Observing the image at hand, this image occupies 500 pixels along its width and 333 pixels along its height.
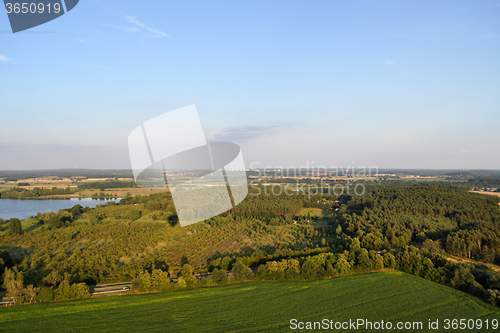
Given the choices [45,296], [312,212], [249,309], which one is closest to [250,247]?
[249,309]

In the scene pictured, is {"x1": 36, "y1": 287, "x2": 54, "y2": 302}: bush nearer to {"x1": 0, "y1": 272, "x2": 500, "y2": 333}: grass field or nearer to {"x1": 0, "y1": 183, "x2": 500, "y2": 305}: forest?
{"x1": 0, "y1": 183, "x2": 500, "y2": 305}: forest

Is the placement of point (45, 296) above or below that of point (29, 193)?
below

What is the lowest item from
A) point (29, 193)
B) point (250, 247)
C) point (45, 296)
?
point (250, 247)

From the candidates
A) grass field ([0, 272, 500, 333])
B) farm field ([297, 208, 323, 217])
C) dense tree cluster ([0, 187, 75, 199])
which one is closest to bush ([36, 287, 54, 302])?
grass field ([0, 272, 500, 333])

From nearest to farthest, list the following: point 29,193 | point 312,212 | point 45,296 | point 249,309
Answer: point 249,309 → point 45,296 → point 312,212 → point 29,193

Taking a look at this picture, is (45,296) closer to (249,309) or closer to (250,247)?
(249,309)

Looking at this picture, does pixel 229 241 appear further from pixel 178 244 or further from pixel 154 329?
pixel 154 329

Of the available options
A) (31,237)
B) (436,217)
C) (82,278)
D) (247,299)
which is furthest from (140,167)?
(436,217)
